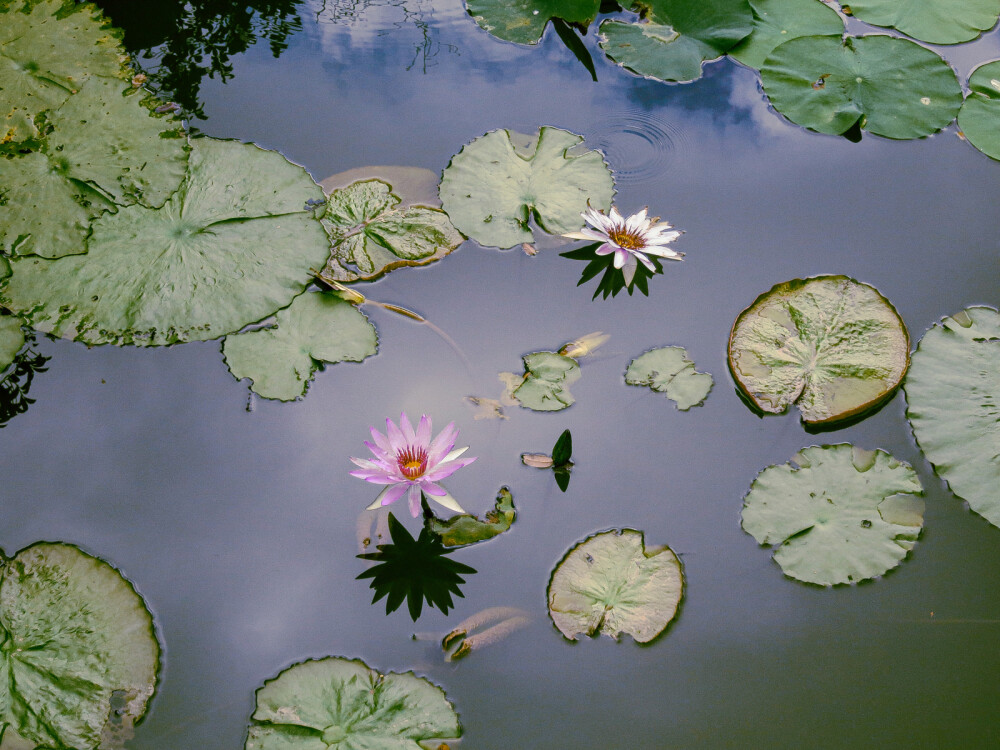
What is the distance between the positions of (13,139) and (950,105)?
332 centimetres

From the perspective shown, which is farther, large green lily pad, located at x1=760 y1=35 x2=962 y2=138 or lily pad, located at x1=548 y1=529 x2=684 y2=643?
large green lily pad, located at x1=760 y1=35 x2=962 y2=138

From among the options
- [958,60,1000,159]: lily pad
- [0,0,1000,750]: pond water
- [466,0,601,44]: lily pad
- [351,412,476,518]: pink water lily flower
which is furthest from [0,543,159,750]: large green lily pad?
[958,60,1000,159]: lily pad

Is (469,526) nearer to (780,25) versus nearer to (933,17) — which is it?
(780,25)

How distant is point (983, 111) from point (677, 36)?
1.19 meters

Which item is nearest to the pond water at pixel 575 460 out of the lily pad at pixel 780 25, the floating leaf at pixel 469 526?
the floating leaf at pixel 469 526

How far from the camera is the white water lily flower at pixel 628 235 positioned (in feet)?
7.39

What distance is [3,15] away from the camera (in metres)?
2.65

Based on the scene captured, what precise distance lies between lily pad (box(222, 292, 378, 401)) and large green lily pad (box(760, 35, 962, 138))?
1854mm

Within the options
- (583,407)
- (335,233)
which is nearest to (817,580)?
(583,407)

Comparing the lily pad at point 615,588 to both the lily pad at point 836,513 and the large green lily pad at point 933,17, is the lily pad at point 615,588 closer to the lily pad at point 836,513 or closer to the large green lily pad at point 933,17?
the lily pad at point 836,513

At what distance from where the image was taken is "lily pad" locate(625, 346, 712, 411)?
208 cm

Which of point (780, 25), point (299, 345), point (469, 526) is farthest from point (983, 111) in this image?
point (299, 345)

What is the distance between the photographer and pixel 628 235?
7.52 ft

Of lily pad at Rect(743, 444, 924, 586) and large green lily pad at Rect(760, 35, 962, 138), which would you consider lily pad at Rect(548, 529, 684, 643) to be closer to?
lily pad at Rect(743, 444, 924, 586)
